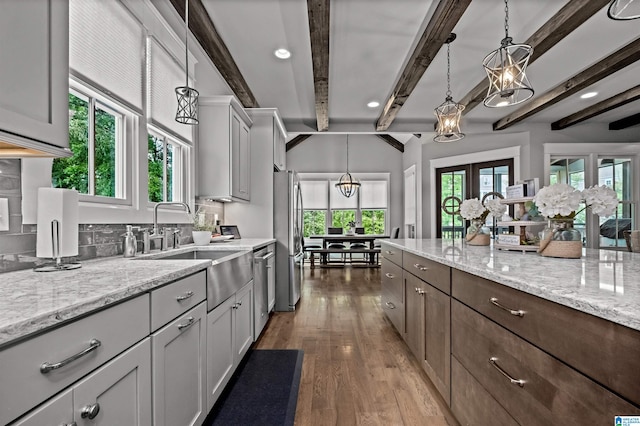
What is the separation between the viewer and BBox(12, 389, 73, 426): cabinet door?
26.3 inches

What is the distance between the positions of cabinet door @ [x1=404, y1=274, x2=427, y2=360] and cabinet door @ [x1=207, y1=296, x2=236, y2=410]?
128 centimetres

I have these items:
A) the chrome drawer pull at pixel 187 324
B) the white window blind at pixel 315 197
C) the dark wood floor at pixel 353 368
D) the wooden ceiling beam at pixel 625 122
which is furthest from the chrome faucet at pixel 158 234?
the wooden ceiling beam at pixel 625 122

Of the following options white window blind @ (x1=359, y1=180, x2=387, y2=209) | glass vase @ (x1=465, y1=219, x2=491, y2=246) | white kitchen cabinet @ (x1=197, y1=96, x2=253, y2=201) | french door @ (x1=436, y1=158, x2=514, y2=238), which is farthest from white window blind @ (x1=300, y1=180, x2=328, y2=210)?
glass vase @ (x1=465, y1=219, x2=491, y2=246)

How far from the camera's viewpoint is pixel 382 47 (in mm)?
3135

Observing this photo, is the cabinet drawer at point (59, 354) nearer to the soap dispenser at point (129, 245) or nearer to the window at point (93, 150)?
the soap dispenser at point (129, 245)

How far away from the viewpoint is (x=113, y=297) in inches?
35.9

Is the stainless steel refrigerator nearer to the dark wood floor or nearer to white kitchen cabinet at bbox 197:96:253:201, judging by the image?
the dark wood floor

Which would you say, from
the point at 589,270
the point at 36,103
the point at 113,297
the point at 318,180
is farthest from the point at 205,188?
the point at 318,180

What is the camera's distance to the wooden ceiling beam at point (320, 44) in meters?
2.35

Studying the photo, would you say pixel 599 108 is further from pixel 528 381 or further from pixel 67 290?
pixel 67 290

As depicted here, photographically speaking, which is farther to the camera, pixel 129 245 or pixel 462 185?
pixel 462 185

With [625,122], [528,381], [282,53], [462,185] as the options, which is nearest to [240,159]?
[282,53]

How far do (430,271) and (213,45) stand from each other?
2604 mm

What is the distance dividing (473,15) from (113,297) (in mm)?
3139
